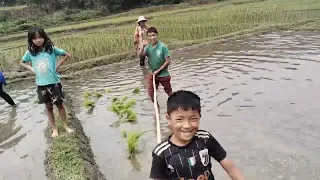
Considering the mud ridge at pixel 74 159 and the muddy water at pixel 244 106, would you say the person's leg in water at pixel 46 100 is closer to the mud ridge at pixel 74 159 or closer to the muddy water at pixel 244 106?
the mud ridge at pixel 74 159

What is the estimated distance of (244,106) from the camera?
593 cm

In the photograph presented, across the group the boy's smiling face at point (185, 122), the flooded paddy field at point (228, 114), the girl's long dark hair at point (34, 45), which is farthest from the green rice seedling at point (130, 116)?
the boy's smiling face at point (185, 122)

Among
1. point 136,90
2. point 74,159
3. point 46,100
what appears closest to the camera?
point 74,159

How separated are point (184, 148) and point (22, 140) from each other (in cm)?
394

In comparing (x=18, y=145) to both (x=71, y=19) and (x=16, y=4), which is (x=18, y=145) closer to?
(x=71, y=19)

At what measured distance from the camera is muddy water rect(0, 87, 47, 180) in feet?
14.3

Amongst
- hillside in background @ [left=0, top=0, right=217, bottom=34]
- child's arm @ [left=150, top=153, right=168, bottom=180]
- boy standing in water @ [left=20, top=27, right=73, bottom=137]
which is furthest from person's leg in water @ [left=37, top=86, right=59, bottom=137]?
hillside in background @ [left=0, top=0, right=217, bottom=34]

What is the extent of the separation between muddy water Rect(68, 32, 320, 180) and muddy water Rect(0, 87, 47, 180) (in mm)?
681

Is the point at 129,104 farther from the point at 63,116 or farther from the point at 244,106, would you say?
the point at 244,106

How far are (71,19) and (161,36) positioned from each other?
51.9 ft

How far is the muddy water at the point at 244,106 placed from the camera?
13.6ft

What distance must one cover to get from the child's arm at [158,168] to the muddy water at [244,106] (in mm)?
1949

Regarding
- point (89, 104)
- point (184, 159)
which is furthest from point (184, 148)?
point (89, 104)

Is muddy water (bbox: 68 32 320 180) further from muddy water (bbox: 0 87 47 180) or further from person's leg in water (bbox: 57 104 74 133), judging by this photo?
muddy water (bbox: 0 87 47 180)
